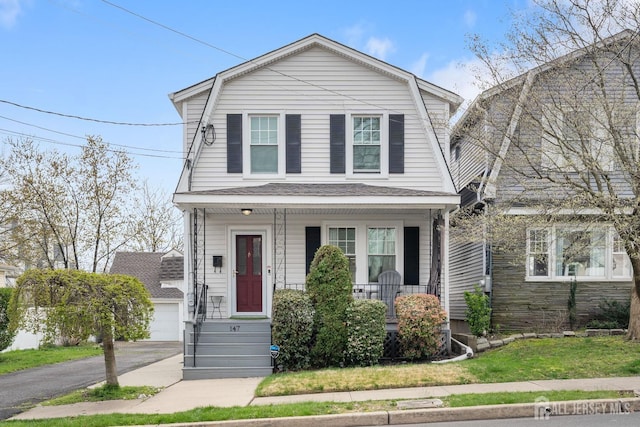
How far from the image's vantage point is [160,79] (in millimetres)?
15312

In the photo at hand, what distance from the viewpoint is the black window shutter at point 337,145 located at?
1302 cm

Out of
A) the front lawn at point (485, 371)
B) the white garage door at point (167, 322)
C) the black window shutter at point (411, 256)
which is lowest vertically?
the white garage door at point (167, 322)

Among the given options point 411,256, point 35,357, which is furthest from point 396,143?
point 35,357

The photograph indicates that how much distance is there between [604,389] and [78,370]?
11.6m

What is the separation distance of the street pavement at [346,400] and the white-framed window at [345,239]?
418 centimetres

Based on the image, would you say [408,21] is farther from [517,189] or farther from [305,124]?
[517,189]

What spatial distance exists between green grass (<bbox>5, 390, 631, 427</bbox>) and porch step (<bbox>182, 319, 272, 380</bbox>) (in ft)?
10.5

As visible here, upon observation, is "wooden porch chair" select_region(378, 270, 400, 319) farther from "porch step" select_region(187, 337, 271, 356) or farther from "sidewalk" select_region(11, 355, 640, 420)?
"sidewalk" select_region(11, 355, 640, 420)

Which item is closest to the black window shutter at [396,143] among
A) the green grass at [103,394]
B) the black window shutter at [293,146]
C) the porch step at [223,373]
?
the black window shutter at [293,146]

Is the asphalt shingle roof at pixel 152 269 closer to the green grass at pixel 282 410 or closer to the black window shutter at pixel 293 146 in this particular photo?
the black window shutter at pixel 293 146

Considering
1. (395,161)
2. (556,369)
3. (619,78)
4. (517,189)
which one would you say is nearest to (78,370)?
(395,161)

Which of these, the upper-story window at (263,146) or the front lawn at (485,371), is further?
the upper-story window at (263,146)

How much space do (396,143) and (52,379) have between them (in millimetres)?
9564

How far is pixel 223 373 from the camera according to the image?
1060cm
